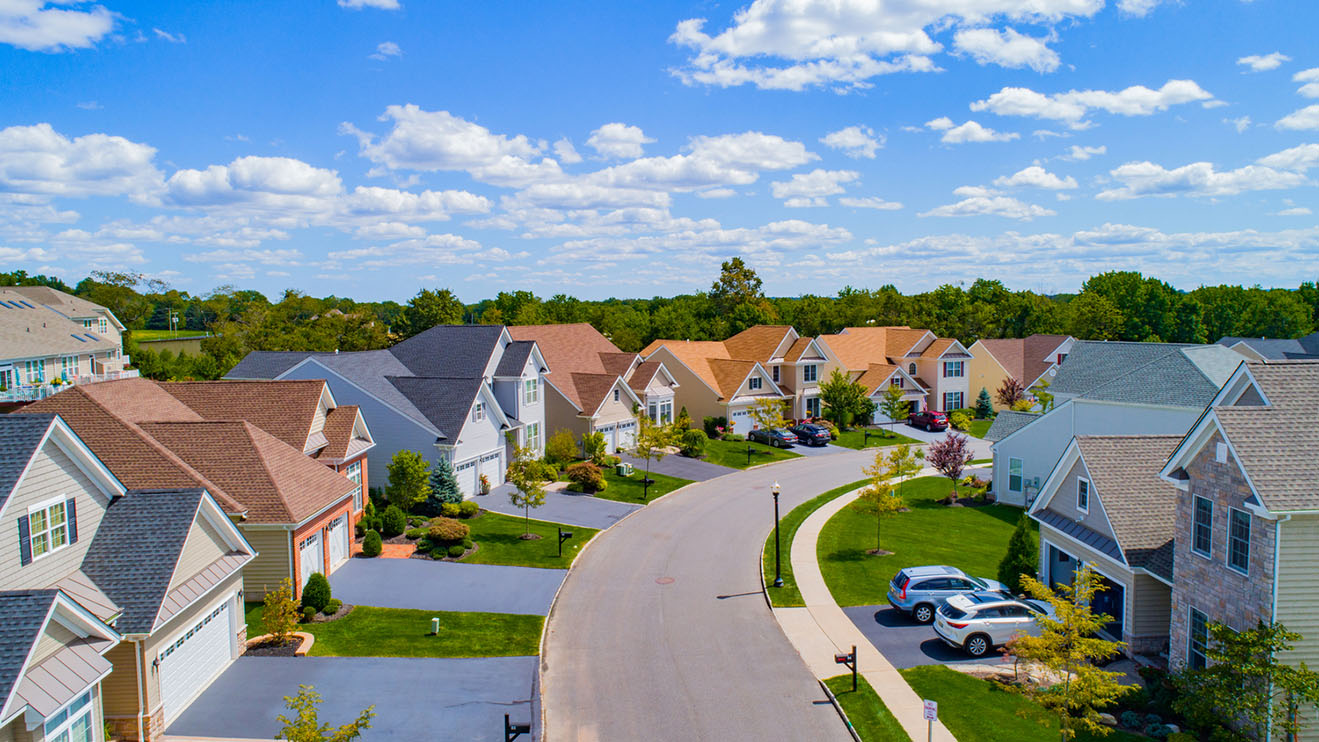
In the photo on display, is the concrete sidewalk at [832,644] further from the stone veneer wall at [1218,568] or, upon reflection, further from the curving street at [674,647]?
the stone veneer wall at [1218,568]

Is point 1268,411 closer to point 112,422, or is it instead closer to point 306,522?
point 306,522

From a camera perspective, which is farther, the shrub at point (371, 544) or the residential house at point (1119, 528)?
the shrub at point (371, 544)

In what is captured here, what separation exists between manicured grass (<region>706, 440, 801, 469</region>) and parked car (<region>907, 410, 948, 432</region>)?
15.0m

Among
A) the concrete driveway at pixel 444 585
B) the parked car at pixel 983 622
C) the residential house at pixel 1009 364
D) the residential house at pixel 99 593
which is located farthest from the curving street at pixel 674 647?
the residential house at pixel 1009 364

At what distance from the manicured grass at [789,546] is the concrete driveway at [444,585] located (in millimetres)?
7641

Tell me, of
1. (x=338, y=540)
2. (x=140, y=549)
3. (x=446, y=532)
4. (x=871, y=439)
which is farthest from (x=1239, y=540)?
(x=871, y=439)

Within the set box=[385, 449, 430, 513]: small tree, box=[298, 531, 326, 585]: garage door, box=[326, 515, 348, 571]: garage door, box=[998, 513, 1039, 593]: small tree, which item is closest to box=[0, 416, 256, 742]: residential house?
box=[298, 531, 326, 585]: garage door

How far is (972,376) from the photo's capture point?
→ 69500 mm

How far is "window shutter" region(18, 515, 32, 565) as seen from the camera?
15078 millimetres

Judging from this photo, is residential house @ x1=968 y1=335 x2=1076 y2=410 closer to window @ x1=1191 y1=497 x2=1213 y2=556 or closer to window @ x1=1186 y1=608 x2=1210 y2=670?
window @ x1=1191 y1=497 x2=1213 y2=556

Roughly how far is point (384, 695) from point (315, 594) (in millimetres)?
6278

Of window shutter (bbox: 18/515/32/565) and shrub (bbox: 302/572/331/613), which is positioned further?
shrub (bbox: 302/572/331/613)

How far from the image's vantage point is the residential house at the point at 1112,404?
3478 cm

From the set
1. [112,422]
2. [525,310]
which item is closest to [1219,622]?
[112,422]
